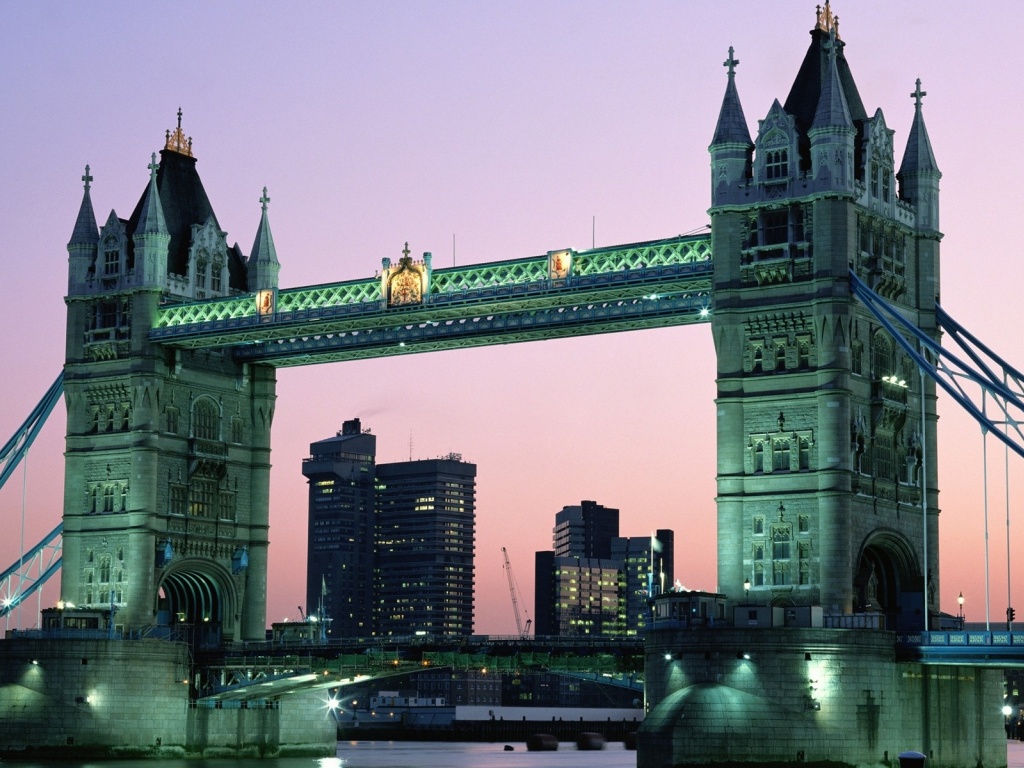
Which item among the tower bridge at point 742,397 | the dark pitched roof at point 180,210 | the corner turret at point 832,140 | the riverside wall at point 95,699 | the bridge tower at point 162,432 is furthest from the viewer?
the dark pitched roof at point 180,210

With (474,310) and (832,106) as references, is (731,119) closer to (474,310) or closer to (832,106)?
(832,106)

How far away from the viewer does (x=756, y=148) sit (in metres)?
107

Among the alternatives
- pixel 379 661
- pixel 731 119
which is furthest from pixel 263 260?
pixel 731 119

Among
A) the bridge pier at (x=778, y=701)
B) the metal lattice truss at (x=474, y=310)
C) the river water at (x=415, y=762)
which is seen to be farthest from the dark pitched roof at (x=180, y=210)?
the bridge pier at (x=778, y=701)

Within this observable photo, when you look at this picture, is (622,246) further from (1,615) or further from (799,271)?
(1,615)

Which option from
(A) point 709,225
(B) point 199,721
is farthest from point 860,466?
(B) point 199,721

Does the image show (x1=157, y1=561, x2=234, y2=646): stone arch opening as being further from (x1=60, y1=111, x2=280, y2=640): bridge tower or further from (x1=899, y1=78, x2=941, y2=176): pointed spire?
(x1=899, y1=78, x2=941, y2=176): pointed spire

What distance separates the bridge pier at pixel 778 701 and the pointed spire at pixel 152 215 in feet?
161

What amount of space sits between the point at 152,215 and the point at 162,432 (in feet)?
47.2

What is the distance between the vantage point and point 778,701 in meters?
96.8

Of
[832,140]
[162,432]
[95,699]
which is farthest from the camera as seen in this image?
[162,432]

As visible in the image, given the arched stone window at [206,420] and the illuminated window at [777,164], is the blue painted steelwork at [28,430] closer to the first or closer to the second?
the arched stone window at [206,420]

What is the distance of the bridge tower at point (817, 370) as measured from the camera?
103062 mm

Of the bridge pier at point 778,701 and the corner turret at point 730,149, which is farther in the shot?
the corner turret at point 730,149
